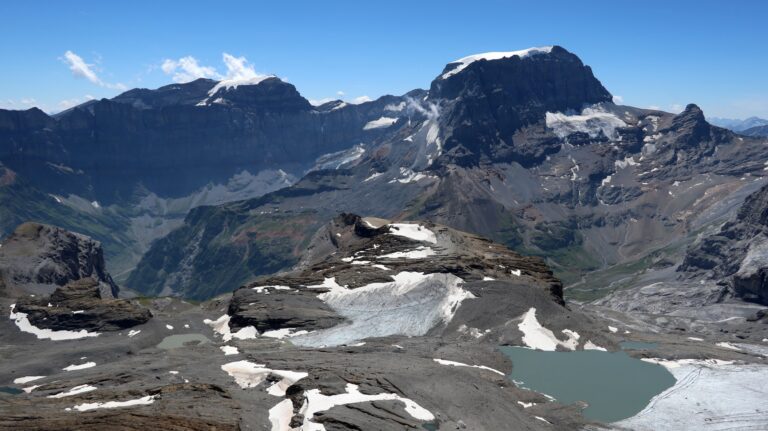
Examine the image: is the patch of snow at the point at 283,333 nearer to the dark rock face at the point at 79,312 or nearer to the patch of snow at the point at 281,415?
the dark rock face at the point at 79,312

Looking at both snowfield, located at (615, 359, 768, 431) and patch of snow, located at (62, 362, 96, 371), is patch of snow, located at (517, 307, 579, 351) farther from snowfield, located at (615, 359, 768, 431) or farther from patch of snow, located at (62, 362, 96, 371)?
patch of snow, located at (62, 362, 96, 371)

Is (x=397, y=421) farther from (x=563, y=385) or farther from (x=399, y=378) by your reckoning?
(x=563, y=385)

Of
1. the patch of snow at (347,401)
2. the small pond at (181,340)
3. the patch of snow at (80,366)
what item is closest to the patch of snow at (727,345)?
the patch of snow at (347,401)

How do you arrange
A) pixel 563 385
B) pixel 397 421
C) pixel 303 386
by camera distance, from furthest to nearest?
pixel 563 385 → pixel 303 386 → pixel 397 421

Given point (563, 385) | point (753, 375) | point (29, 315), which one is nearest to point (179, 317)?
point (29, 315)

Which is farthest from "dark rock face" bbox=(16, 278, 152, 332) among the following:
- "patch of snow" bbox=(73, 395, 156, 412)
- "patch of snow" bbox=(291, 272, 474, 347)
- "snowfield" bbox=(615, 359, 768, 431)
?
"snowfield" bbox=(615, 359, 768, 431)

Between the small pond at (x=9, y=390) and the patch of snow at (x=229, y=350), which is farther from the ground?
the small pond at (x=9, y=390)
